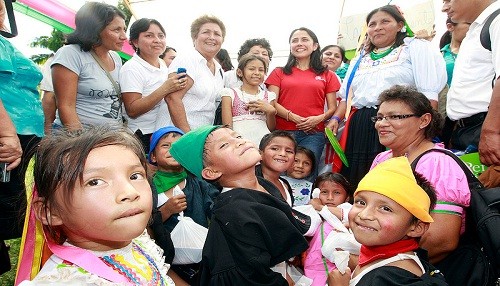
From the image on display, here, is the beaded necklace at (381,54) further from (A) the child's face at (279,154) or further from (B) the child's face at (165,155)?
(B) the child's face at (165,155)

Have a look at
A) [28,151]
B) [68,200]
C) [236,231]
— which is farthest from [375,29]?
[68,200]

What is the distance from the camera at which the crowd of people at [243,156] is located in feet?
4.32

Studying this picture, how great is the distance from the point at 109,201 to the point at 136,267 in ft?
1.00

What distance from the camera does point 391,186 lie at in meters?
1.79

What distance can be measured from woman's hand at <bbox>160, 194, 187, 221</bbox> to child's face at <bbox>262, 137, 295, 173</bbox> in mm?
698

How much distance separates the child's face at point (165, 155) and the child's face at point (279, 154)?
62 centimetres

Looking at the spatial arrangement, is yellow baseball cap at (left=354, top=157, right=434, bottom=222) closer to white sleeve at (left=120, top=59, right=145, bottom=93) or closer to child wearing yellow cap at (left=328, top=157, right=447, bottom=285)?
child wearing yellow cap at (left=328, top=157, right=447, bottom=285)

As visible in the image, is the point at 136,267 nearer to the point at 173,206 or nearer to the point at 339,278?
the point at 339,278

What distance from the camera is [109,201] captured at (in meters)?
1.19

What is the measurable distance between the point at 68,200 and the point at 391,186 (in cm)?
123

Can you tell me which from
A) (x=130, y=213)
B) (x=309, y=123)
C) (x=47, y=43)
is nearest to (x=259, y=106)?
(x=309, y=123)

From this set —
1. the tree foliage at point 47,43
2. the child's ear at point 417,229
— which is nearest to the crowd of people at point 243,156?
the child's ear at point 417,229

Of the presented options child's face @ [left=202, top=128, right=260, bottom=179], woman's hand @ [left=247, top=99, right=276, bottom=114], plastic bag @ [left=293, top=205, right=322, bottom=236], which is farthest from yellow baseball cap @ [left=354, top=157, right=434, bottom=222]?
woman's hand @ [left=247, top=99, right=276, bottom=114]

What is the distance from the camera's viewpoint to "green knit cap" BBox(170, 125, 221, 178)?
2.16 m
